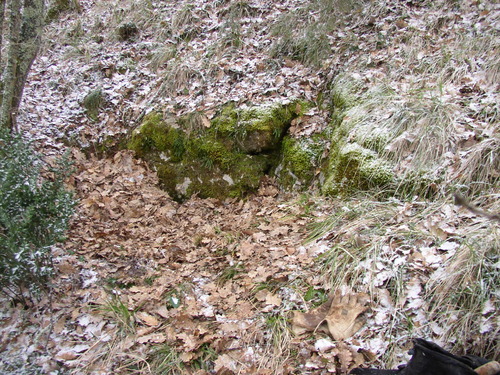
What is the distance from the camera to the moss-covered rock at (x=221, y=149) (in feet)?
15.2

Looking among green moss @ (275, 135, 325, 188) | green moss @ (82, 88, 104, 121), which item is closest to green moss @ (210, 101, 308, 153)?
green moss @ (275, 135, 325, 188)

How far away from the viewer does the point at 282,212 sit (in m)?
3.93

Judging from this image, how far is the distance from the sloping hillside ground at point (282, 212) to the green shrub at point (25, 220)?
10.9 inches

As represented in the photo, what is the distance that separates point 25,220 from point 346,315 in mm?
2479

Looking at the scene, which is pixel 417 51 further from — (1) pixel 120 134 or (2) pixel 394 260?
(1) pixel 120 134

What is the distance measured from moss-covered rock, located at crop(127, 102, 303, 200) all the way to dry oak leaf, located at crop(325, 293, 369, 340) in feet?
7.55

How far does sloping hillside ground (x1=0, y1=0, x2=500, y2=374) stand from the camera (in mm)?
2428

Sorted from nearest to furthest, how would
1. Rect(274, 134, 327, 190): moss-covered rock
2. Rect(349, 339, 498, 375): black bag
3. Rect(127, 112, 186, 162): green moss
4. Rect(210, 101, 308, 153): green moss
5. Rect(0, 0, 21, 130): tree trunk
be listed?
→ Rect(349, 339, 498, 375): black bag < Rect(0, 0, 21, 130): tree trunk < Rect(274, 134, 327, 190): moss-covered rock < Rect(210, 101, 308, 153): green moss < Rect(127, 112, 186, 162): green moss

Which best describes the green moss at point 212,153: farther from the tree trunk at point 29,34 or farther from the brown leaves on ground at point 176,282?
the tree trunk at point 29,34

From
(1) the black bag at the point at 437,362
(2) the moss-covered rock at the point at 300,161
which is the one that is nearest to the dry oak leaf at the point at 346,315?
(1) the black bag at the point at 437,362

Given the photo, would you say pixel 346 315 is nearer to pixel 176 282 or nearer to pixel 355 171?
pixel 176 282

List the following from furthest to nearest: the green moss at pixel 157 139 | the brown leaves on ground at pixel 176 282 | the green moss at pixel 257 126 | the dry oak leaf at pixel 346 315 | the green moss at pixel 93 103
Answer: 1. the green moss at pixel 93 103
2. the green moss at pixel 157 139
3. the green moss at pixel 257 126
4. the brown leaves on ground at pixel 176 282
5. the dry oak leaf at pixel 346 315

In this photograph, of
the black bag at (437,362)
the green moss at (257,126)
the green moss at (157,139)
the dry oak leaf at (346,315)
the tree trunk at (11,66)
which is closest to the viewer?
the black bag at (437,362)

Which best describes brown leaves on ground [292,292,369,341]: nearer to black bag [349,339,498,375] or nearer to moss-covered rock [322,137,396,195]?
black bag [349,339,498,375]
